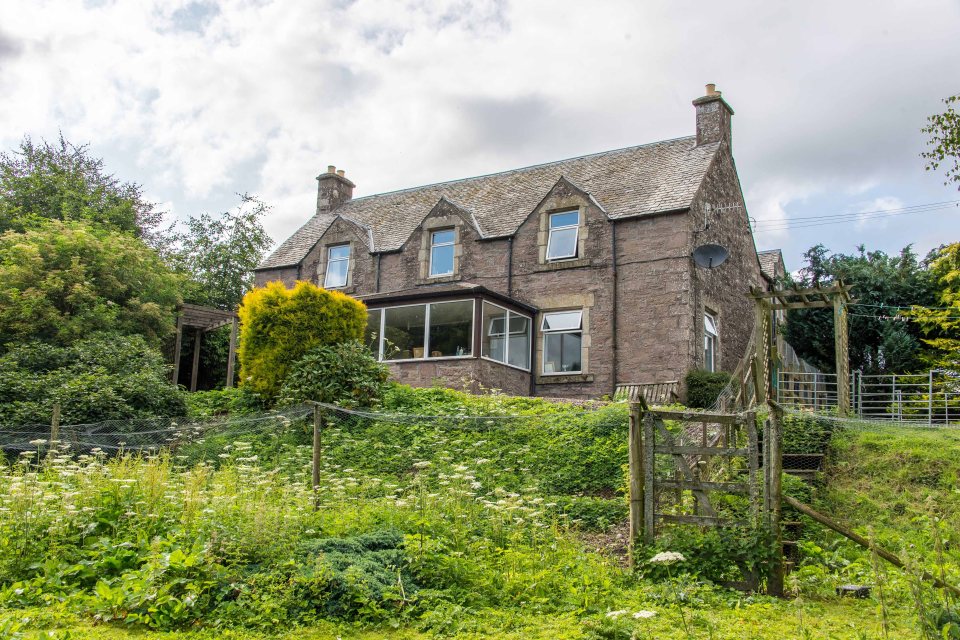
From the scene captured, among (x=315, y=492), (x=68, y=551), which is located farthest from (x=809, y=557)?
(x=68, y=551)

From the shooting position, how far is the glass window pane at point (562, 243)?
910 inches

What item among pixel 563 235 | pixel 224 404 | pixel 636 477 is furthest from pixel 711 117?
pixel 636 477

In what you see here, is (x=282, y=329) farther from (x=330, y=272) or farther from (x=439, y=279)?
(x=330, y=272)

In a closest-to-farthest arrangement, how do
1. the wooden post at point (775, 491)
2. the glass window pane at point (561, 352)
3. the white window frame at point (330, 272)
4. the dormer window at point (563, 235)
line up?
the wooden post at point (775, 491) → the glass window pane at point (561, 352) → the dormer window at point (563, 235) → the white window frame at point (330, 272)

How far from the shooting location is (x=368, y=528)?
8.05m

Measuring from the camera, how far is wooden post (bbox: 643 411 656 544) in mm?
8383

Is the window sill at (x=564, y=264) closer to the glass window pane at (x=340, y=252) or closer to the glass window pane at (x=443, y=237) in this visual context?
the glass window pane at (x=443, y=237)

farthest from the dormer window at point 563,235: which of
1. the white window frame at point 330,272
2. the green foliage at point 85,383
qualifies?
the green foliage at point 85,383

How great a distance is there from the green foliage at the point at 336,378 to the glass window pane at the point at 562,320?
281 inches

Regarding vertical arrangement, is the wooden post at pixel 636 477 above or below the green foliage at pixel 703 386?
below

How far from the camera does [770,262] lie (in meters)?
29.3

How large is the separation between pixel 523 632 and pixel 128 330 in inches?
678

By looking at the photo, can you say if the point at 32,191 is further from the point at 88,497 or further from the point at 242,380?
the point at 88,497

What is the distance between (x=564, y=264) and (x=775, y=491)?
1516cm
